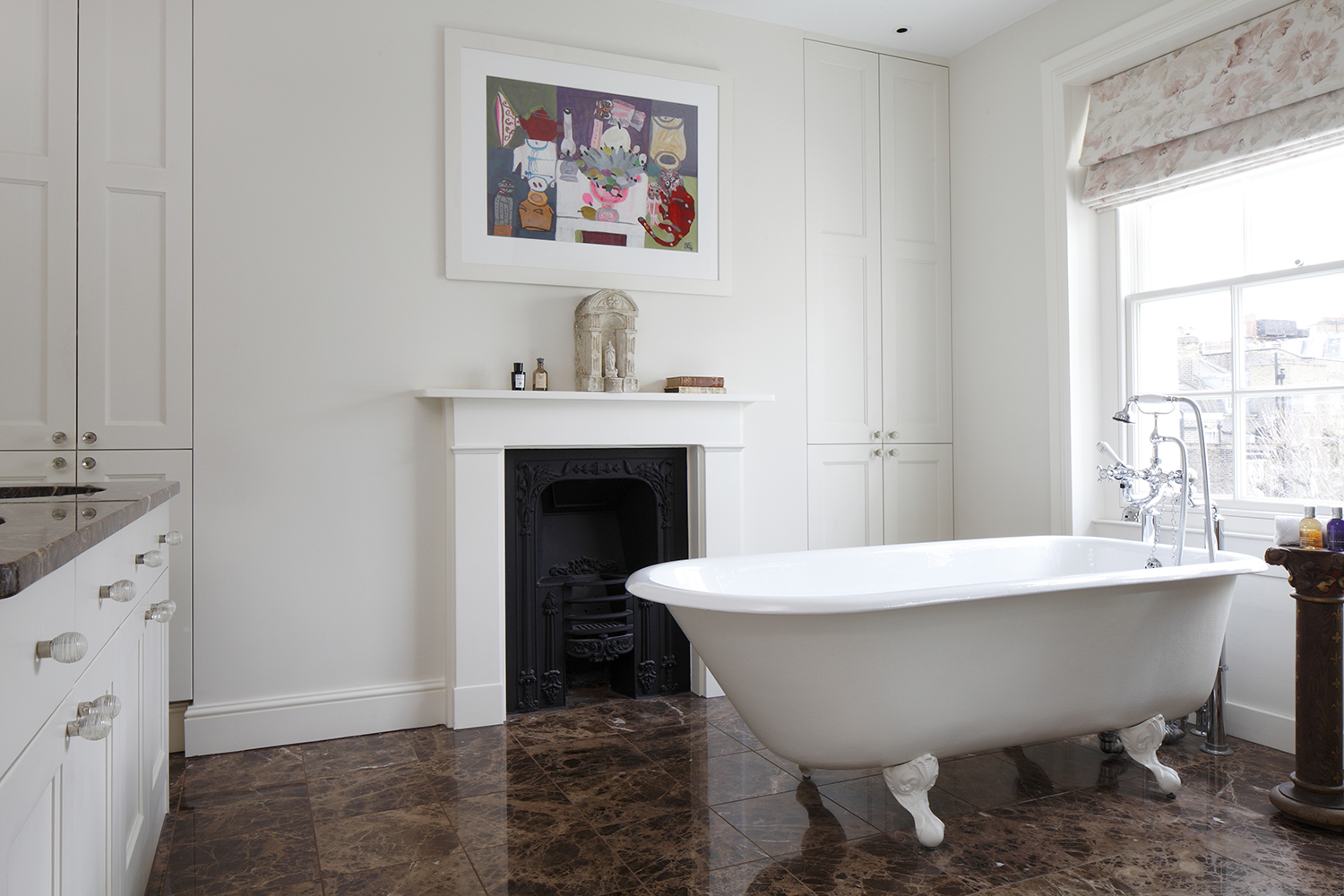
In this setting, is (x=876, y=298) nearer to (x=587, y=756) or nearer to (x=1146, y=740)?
(x=1146, y=740)

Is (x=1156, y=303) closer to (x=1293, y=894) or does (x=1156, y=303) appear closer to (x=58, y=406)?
(x=1293, y=894)

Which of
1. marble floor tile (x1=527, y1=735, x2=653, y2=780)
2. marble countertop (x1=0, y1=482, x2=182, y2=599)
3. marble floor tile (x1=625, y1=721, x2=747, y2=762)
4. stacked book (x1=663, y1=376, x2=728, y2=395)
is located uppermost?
stacked book (x1=663, y1=376, x2=728, y2=395)

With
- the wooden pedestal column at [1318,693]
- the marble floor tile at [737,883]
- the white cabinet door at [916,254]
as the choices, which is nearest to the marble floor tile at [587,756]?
the marble floor tile at [737,883]

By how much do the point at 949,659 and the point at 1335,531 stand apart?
3.90 ft

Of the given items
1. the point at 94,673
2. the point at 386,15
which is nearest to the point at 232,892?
the point at 94,673

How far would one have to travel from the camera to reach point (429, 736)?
3008 mm

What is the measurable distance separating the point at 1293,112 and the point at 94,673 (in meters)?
3.53

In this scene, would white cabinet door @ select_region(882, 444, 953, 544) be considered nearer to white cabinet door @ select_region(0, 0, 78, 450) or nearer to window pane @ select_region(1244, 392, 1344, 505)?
window pane @ select_region(1244, 392, 1344, 505)

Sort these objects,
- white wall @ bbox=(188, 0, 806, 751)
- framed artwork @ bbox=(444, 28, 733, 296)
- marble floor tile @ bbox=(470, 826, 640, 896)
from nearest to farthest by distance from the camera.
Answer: marble floor tile @ bbox=(470, 826, 640, 896), white wall @ bbox=(188, 0, 806, 751), framed artwork @ bbox=(444, 28, 733, 296)

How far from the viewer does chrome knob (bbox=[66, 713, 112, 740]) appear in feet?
3.70

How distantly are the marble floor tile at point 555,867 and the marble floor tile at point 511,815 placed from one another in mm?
40

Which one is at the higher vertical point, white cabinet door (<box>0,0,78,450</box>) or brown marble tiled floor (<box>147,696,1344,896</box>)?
white cabinet door (<box>0,0,78,450</box>)

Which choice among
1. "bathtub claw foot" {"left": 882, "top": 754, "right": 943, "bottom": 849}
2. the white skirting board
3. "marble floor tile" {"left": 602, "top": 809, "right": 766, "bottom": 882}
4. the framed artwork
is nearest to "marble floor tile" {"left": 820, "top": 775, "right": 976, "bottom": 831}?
"bathtub claw foot" {"left": 882, "top": 754, "right": 943, "bottom": 849}

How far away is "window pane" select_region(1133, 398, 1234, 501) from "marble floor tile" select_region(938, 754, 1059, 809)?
1.19m
